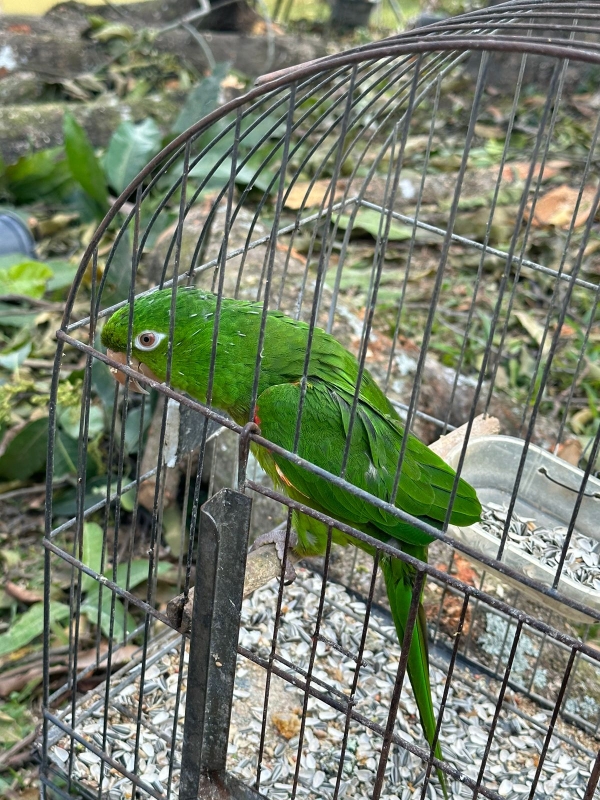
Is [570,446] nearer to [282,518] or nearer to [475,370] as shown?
[475,370]

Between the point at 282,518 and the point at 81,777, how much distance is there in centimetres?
109

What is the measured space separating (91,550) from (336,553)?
92cm

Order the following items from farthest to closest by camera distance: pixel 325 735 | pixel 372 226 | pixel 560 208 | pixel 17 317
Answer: pixel 560 208 < pixel 372 226 < pixel 17 317 < pixel 325 735

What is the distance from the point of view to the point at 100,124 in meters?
6.35

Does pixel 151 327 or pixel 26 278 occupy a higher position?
pixel 151 327

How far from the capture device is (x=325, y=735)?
2.39 metres

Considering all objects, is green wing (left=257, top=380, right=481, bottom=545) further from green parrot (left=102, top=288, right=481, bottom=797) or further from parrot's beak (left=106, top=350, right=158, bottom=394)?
parrot's beak (left=106, top=350, right=158, bottom=394)

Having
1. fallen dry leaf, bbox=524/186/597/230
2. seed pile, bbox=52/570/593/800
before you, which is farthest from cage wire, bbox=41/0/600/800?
fallen dry leaf, bbox=524/186/597/230

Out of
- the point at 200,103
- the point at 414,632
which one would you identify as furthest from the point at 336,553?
the point at 200,103

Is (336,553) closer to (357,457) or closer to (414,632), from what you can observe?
(414,632)

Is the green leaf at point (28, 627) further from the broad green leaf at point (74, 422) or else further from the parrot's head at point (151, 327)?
the parrot's head at point (151, 327)

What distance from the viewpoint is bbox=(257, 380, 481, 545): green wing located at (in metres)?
1.92

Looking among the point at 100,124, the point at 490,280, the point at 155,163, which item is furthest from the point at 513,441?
the point at 100,124

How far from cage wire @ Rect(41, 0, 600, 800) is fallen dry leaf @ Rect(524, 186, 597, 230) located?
1005 mm
